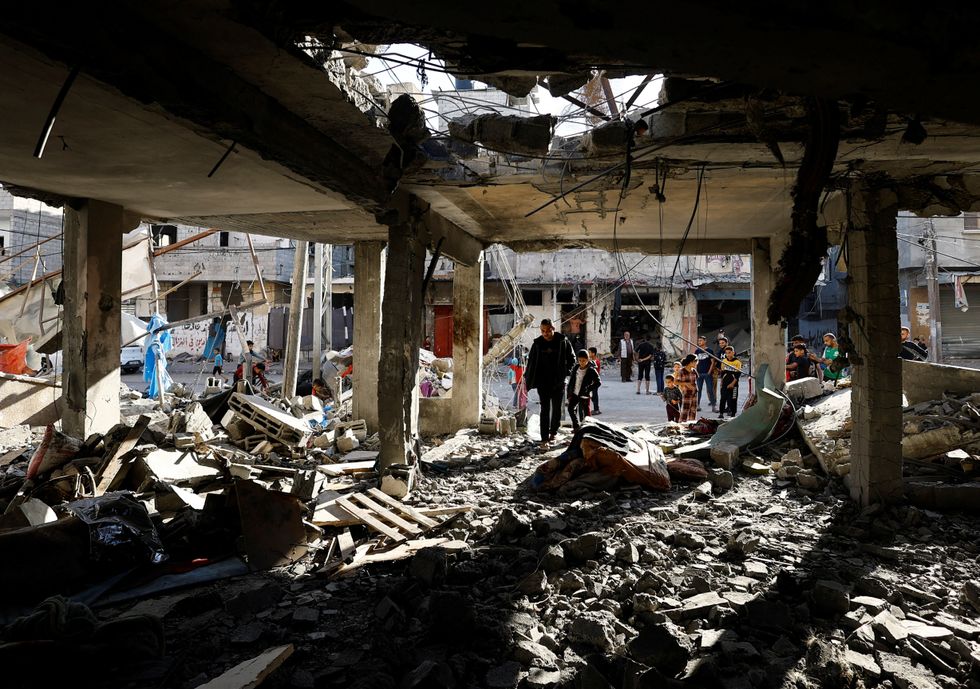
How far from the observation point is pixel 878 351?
5.96 metres

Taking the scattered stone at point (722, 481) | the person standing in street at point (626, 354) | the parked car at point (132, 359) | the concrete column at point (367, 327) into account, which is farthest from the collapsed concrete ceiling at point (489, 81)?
the parked car at point (132, 359)

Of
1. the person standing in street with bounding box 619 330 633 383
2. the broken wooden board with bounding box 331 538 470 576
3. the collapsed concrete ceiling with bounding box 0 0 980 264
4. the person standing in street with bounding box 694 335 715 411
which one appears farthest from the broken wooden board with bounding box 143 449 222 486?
the person standing in street with bounding box 619 330 633 383

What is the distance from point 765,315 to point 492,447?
5.35 m

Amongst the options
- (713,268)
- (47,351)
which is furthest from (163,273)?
(713,268)

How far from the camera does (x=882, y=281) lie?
5.96m

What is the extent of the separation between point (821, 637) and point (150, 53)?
512cm

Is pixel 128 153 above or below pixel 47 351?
above

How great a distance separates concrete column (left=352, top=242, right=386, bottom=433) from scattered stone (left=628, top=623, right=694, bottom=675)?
7.80 meters

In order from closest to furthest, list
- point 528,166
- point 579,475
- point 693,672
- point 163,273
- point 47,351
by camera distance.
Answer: point 693,672
point 528,166
point 579,475
point 47,351
point 163,273

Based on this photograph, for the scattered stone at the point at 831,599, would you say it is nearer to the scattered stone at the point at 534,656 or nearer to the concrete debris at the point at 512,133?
the scattered stone at the point at 534,656

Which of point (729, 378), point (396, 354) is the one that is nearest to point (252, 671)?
point (396, 354)

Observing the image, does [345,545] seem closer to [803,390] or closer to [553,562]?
[553,562]

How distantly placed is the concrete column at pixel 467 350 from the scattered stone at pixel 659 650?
24.6 feet

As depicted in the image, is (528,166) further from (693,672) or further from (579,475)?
(693,672)
